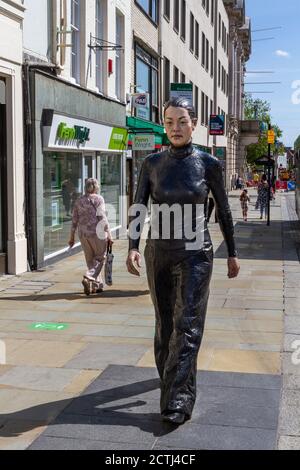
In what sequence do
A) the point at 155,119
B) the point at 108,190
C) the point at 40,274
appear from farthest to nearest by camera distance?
the point at 155,119
the point at 108,190
the point at 40,274

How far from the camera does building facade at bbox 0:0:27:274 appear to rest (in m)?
11.8

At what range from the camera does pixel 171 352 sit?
15.8 feet

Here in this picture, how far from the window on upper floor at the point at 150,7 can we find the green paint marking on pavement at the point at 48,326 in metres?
Result: 15.9

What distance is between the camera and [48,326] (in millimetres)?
8133

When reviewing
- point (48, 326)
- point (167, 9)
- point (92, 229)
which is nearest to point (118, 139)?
point (92, 229)

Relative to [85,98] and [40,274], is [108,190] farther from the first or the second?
[40,274]

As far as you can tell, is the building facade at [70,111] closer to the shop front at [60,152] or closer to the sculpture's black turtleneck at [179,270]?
the shop front at [60,152]

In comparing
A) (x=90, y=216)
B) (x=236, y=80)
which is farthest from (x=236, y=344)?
(x=236, y=80)

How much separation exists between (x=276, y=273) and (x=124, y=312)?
4.86 m

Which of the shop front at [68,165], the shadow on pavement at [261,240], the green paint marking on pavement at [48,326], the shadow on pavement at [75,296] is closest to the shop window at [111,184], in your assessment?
the shop front at [68,165]

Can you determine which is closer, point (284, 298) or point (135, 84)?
point (284, 298)

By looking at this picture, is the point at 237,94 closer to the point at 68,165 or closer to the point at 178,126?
the point at 68,165

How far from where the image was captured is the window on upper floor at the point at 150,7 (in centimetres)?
2244

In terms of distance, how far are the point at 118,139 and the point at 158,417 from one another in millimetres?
14727
